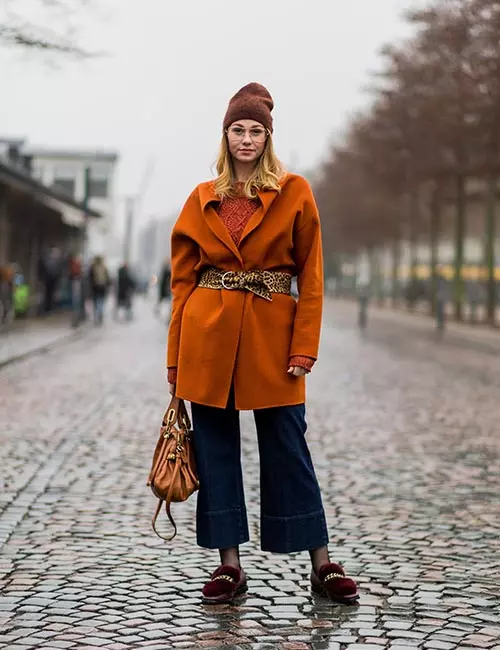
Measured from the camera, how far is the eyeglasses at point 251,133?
5293mm

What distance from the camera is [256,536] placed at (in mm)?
6898

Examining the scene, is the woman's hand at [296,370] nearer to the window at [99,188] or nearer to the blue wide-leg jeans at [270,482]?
the blue wide-leg jeans at [270,482]

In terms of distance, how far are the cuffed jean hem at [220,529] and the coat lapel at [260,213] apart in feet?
3.41

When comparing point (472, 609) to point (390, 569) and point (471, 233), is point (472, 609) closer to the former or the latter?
point (390, 569)

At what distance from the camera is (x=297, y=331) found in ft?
17.1

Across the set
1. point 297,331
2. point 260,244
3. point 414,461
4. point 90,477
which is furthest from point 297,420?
point 414,461

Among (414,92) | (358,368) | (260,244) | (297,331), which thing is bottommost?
(358,368)

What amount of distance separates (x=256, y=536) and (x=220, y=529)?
1627mm

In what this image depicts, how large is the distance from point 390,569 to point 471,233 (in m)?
61.6

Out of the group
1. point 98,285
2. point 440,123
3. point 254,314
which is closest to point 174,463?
point 254,314

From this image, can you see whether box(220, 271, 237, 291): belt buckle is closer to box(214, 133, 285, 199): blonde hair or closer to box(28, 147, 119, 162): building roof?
box(214, 133, 285, 199): blonde hair

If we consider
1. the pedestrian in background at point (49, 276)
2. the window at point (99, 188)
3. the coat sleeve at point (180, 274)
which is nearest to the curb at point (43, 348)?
the pedestrian in background at point (49, 276)

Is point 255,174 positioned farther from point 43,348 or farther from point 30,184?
point 30,184

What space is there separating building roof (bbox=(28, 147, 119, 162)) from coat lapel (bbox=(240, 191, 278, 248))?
105634 millimetres
